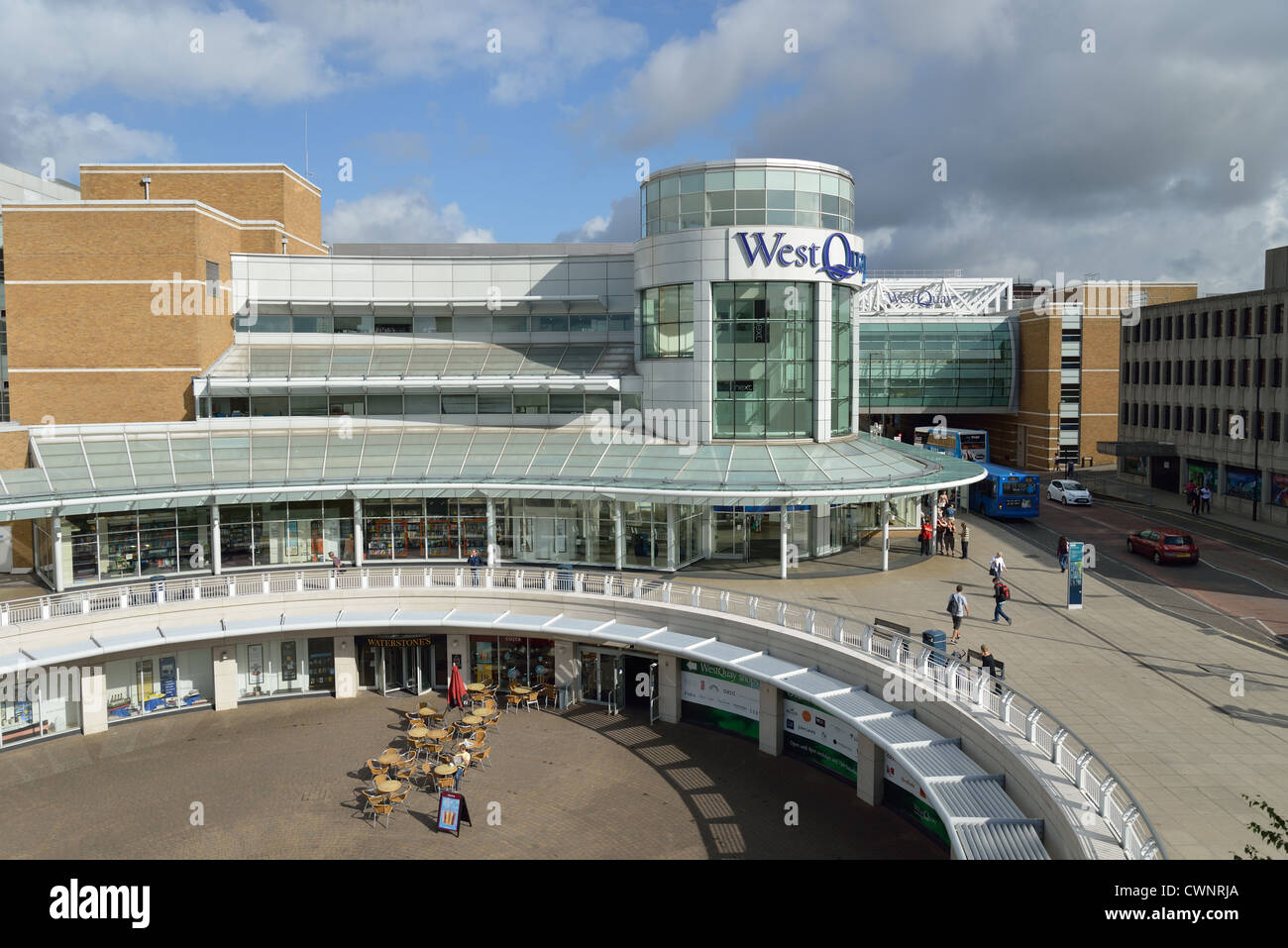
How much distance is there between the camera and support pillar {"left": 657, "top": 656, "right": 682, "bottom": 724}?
26625 millimetres

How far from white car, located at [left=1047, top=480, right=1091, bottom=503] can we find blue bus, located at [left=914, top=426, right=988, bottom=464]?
483cm

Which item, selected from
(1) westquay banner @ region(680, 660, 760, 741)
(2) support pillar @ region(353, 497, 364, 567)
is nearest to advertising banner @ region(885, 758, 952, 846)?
(1) westquay banner @ region(680, 660, 760, 741)

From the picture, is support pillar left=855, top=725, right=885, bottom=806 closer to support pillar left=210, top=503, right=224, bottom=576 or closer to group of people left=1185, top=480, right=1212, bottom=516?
support pillar left=210, top=503, right=224, bottom=576

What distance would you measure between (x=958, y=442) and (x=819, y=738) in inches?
1385

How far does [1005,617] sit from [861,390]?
41.6 metres

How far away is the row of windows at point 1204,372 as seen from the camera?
145 feet

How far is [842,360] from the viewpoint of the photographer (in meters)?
35.0

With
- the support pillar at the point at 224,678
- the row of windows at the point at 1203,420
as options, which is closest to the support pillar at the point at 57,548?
the support pillar at the point at 224,678

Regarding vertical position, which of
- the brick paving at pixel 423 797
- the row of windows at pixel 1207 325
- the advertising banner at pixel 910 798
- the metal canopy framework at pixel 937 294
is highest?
the metal canopy framework at pixel 937 294

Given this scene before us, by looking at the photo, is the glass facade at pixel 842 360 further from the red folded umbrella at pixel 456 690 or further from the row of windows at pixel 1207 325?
the row of windows at pixel 1207 325

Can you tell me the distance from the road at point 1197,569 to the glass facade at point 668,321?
54.2ft

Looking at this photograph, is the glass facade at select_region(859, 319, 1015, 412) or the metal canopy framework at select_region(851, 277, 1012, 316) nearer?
the glass facade at select_region(859, 319, 1015, 412)

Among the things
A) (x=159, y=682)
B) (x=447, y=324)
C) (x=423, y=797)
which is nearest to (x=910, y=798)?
(x=423, y=797)

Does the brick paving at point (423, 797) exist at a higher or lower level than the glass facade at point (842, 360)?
lower
